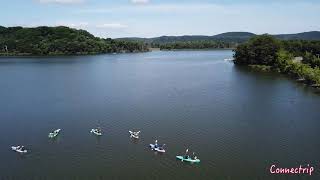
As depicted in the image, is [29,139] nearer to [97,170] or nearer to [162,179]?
[97,170]

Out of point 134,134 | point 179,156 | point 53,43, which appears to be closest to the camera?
point 179,156

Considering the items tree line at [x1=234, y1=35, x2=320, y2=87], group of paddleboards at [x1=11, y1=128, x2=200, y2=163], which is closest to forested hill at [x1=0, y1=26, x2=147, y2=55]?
Answer: tree line at [x1=234, y1=35, x2=320, y2=87]

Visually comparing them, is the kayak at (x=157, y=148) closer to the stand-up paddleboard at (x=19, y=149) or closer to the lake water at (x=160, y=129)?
the lake water at (x=160, y=129)

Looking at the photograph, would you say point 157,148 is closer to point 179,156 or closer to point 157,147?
point 157,147

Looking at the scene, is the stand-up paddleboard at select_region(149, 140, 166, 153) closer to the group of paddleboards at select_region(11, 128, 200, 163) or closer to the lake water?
the group of paddleboards at select_region(11, 128, 200, 163)

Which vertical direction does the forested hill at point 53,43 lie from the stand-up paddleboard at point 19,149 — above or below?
above

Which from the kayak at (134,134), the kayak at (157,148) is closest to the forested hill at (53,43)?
the kayak at (134,134)

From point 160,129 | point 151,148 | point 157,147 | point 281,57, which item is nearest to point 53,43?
point 281,57
